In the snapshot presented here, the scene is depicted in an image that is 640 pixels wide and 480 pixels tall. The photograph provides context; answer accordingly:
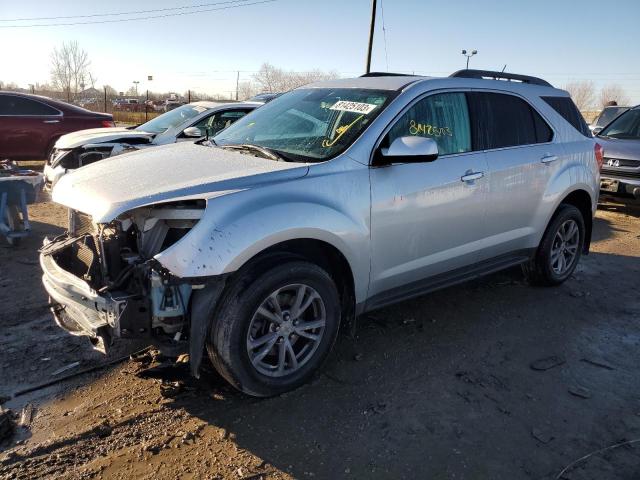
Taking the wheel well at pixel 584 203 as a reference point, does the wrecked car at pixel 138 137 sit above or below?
above

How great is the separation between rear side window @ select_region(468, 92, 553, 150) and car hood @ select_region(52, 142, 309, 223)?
183 centimetres

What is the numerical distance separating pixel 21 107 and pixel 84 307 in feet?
32.7

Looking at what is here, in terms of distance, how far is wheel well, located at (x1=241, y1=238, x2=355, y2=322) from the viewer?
9.93 feet

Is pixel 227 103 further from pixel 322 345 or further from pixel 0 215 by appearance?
pixel 322 345

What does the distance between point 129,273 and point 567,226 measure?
4.36 meters

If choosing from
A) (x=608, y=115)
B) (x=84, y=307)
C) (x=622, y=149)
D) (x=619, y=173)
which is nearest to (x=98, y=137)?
(x=84, y=307)

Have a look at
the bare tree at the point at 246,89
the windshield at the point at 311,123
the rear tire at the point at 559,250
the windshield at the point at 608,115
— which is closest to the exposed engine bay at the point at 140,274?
the windshield at the point at 311,123

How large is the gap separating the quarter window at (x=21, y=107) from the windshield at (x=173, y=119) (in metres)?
3.45

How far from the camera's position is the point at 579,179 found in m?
5.17

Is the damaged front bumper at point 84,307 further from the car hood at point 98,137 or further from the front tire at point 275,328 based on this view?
the car hood at point 98,137

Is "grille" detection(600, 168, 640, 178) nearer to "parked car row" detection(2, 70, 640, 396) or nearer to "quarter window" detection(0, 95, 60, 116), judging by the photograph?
"parked car row" detection(2, 70, 640, 396)

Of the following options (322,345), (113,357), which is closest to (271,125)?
(322,345)

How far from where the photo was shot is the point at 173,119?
9023 mm

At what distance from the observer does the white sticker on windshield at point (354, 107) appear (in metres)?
3.73
